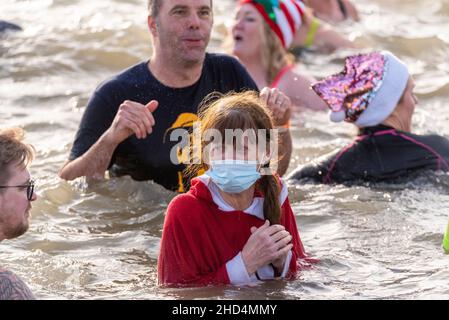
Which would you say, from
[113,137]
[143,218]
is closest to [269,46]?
[143,218]

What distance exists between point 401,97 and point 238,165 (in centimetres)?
300

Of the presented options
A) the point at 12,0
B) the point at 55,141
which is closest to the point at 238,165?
the point at 55,141

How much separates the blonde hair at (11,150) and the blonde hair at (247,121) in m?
0.99

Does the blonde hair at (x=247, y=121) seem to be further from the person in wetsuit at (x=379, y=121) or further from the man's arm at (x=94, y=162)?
the person in wetsuit at (x=379, y=121)

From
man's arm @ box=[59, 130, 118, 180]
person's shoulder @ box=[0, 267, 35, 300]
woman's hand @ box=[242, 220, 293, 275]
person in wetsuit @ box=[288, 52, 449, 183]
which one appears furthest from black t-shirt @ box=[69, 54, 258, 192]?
person's shoulder @ box=[0, 267, 35, 300]

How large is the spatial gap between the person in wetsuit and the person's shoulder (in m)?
3.77

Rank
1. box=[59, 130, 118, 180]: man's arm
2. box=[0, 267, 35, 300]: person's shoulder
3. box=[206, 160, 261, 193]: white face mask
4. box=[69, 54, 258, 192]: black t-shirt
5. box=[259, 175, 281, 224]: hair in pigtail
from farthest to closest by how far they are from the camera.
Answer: box=[69, 54, 258, 192]: black t-shirt → box=[59, 130, 118, 180]: man's arm → box=[259, 175, 281, 224]: hair in pigtail → box=[206, 160, 261, 193]: white face mask → box=[0, 267, 35, 300]: person's shoulder

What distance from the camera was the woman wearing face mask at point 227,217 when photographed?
5.72 m

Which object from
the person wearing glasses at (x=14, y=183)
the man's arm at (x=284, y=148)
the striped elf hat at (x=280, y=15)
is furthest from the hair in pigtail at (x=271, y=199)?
the striped elf hat at (x=280, y=15)

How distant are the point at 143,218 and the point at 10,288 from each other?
10.1 ft

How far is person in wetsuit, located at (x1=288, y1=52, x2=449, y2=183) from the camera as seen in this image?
8.23 m

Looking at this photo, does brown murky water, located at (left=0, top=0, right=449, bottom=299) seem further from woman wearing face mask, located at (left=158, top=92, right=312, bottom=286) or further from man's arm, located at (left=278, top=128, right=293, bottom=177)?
man's arm, located at (left=278, top=128, right=293, bottom=177)

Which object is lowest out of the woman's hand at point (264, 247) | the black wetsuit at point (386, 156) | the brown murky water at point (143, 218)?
the brown murky water at point (143, 218)

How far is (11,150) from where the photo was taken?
5.25 m
